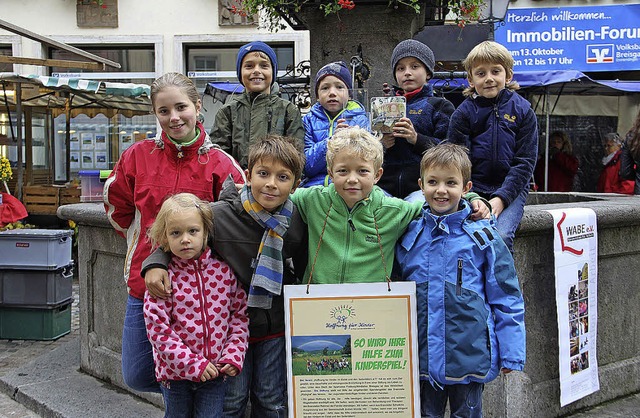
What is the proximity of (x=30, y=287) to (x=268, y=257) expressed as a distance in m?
4.53

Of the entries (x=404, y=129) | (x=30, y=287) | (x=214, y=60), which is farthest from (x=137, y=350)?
(x=214, y=60)

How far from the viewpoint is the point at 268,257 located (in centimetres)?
288

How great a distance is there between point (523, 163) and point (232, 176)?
142 cm

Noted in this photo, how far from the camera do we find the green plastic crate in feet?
21.9

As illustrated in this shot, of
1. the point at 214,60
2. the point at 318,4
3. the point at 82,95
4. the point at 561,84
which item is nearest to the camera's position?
the point at 318,4

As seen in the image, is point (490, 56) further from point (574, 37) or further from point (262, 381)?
point (574, 37)

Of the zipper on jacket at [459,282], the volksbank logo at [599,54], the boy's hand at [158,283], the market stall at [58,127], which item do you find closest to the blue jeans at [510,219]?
the zipper on jacket at [459,282]

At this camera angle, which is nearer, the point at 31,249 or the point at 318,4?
the point at 318,4

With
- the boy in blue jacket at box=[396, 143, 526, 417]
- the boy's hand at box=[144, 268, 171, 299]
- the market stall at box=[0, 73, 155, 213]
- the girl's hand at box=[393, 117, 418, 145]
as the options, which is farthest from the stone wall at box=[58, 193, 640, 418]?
the market stall at box=[0, 73, 155, 213]

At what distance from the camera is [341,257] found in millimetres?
2930

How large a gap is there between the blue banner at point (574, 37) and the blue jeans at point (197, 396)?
13.8 metres

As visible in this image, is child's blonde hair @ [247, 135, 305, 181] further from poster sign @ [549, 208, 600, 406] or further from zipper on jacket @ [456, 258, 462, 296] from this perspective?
poster sign @ [549, 208, 600, 406]

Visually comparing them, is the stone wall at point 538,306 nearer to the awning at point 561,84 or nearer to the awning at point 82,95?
the awning at point 82,95

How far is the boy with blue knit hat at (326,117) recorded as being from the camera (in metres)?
3.75
